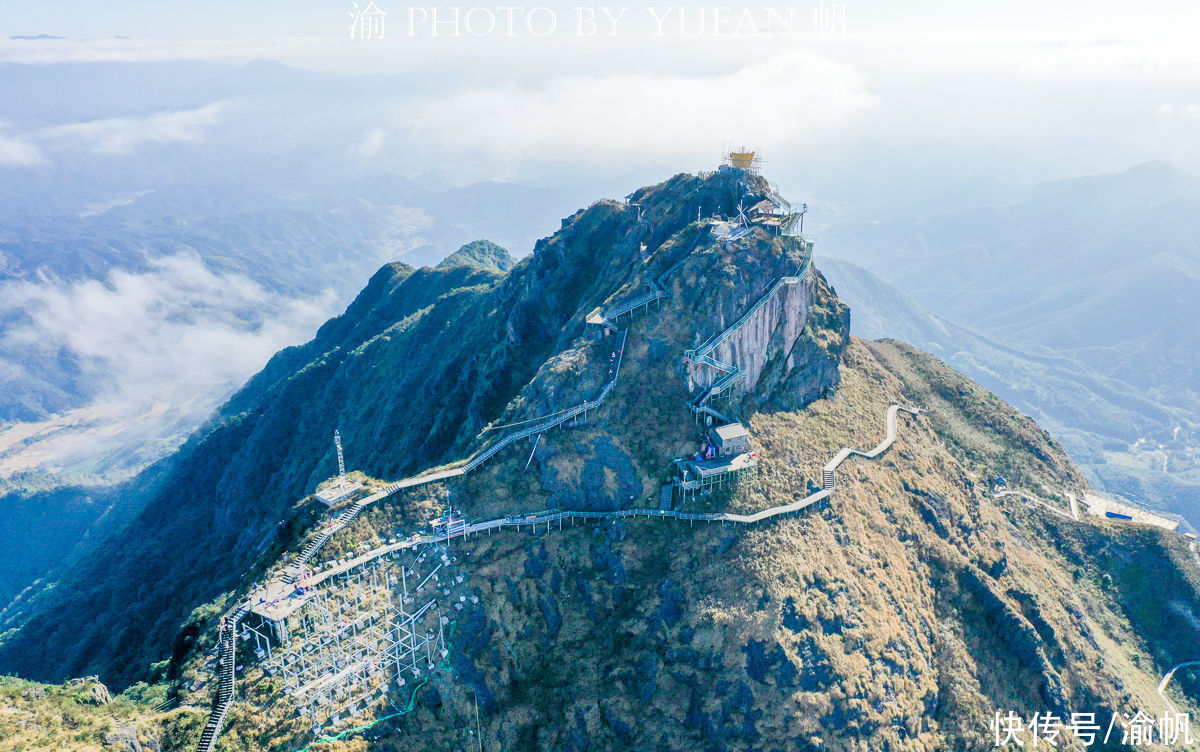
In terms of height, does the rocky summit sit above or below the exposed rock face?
below

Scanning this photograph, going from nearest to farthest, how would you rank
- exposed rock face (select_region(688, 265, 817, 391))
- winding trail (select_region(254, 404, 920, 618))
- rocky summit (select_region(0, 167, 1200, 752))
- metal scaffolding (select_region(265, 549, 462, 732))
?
metal scaffolding (select_region(265, 549, 462, 732))
rocky summit (select_region(0, 167, 1200, 752))
winding trail (select_region(254, 404, 920, 618))
exposed rock face (select_region(688, 265, 817, 391))

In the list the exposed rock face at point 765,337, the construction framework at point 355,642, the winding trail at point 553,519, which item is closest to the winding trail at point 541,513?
the winding trail at point 553,519

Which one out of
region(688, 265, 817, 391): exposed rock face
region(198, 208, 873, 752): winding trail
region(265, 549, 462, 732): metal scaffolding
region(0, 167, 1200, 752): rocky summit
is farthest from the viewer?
region(688, 265, 817, 391): exposed rock face

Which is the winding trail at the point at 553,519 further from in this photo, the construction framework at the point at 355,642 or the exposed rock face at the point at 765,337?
the exposed rock face at the point at 765,337

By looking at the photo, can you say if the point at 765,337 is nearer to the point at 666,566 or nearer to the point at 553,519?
the point at 666,566

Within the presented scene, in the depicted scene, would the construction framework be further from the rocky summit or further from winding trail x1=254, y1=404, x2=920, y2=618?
winding trail x1=254, y1=404, x2=920, y2=618

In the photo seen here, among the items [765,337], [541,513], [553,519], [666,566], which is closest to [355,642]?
[541,513]

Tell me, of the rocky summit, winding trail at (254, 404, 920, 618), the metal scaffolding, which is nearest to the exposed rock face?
the rocky summit

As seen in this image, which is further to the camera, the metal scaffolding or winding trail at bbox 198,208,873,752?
winding trail at bbox 198,208,873,752
